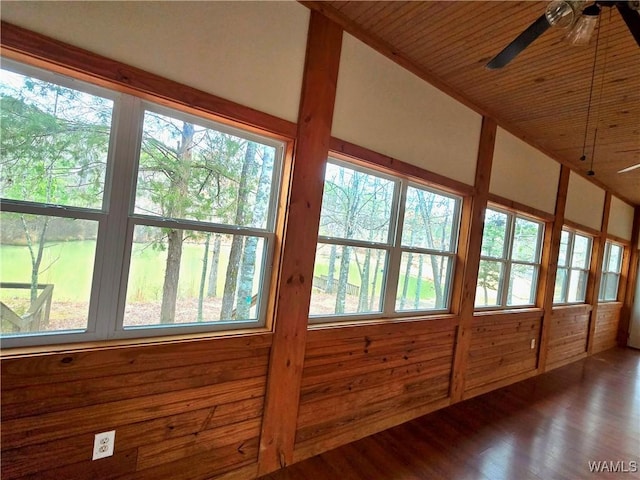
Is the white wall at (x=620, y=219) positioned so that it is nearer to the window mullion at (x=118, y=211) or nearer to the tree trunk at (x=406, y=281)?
the tree trunk at (x=406, y=281)

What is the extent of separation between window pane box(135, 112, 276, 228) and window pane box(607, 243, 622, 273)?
7.17 meters

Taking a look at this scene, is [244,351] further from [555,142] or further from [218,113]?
[555,142]

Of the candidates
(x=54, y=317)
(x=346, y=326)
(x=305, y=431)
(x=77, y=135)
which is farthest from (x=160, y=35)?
(x=305, y=431)

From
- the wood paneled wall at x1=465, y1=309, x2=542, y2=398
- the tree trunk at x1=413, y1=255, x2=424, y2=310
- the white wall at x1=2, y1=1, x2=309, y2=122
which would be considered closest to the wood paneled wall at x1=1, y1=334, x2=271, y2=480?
the white wall at x1=2, y1=1, x2=309, y2=122

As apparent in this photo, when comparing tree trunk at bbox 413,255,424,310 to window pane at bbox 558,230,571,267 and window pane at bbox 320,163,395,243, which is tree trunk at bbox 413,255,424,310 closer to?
window pane at bbox 320,163,395,243

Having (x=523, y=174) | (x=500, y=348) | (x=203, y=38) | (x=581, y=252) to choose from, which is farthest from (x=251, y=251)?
(x=581, y=252)

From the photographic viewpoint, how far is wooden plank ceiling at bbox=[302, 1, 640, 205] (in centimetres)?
189

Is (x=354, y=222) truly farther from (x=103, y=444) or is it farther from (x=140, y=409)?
(x=103, y=444)

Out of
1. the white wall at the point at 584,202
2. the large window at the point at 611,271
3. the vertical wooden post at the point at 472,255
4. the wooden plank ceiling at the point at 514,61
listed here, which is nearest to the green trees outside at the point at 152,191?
the wooden plank ceiling at the point at 514,61

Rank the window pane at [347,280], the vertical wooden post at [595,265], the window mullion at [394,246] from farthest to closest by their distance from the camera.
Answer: the vertical wooden post at [595,265] → the window mullion at [394,246] → the window pane at [347,280]

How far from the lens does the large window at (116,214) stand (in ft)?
4.33

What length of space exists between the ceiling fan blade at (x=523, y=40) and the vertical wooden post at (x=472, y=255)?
71.1 inches

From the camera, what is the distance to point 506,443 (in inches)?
100.0

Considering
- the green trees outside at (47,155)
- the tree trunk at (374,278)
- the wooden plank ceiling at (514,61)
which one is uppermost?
the wooden plank ceiling at (514,61)
